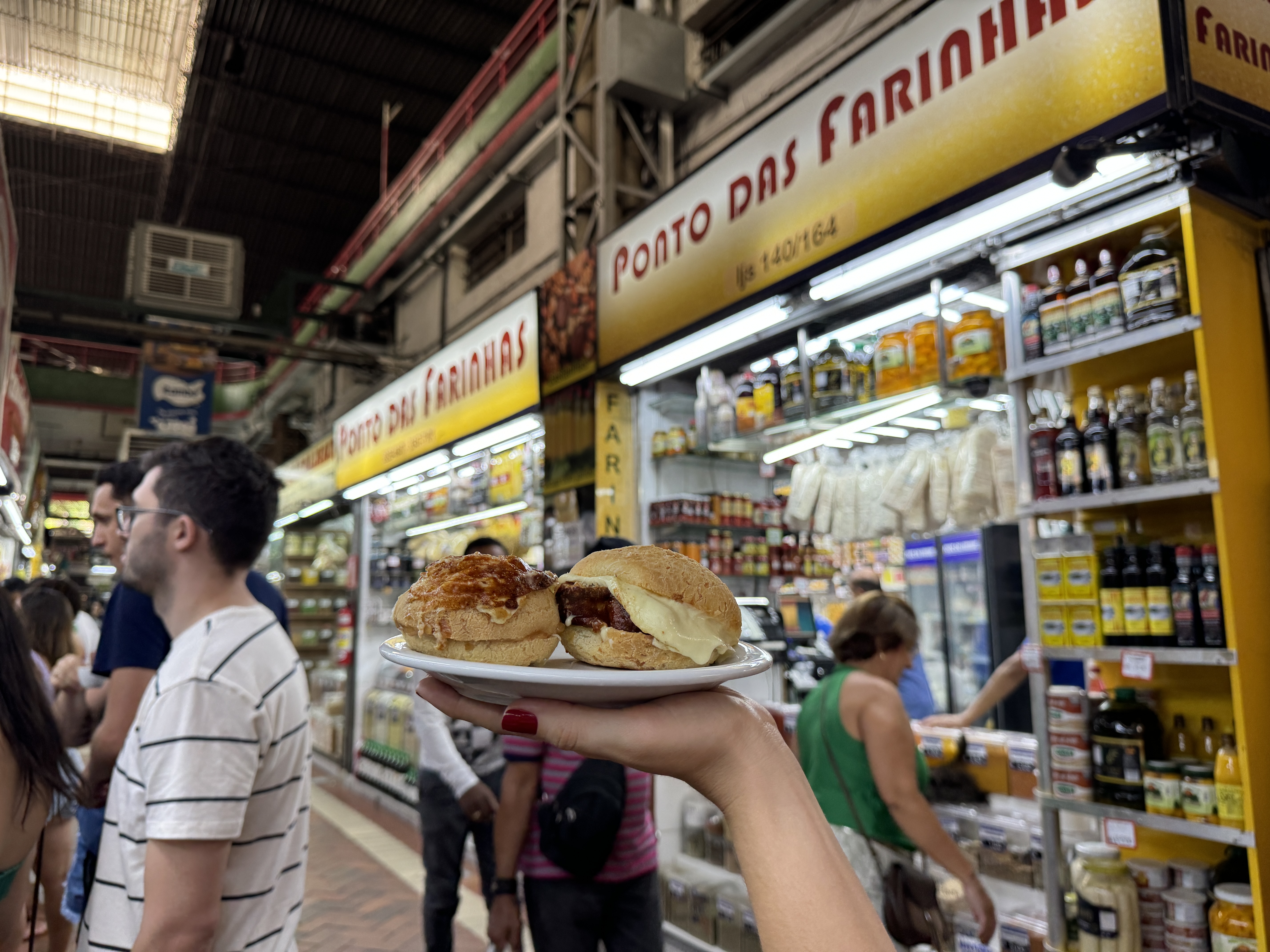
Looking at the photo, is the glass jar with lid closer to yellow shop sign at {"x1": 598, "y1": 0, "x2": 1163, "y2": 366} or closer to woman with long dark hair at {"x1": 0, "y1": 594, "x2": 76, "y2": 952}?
yellow shop sign at {"x1": 598, "y1": 0, "x2": 1163, "y2": 366}

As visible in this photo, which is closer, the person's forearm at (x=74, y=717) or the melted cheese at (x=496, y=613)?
the melted cheese at (x=496, y=613)

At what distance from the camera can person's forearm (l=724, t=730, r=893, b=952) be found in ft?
2.80

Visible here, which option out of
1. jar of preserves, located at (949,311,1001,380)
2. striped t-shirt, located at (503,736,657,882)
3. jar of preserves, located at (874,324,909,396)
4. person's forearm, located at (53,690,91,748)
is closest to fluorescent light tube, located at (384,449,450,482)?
person's forearm, located at (53,690,91,748)

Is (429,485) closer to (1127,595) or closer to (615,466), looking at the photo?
(615,466)

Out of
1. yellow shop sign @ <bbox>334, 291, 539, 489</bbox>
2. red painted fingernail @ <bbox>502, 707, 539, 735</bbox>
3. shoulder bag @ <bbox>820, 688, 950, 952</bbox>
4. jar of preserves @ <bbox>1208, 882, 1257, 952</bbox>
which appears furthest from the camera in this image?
yellow shop sign @ <bbox>334, 291, 539, 489</bbox>

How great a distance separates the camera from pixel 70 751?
3559 millimetres

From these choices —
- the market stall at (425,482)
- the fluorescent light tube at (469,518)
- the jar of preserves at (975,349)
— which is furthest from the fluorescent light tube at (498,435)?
the jar of preserves at (975,349)

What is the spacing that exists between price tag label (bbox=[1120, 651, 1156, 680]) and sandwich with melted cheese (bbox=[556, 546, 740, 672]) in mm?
1875

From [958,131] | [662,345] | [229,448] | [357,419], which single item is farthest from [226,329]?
[958,131]

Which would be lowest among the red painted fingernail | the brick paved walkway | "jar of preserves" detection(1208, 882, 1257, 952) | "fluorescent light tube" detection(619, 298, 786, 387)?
the brick paved walkway

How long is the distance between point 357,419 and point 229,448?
21.5 feet

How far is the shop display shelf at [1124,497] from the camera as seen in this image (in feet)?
7.84

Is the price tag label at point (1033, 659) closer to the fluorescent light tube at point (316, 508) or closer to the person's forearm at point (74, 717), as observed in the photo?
the person's forearm at point (74, 717)

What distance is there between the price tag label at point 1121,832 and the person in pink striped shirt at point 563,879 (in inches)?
55.3
